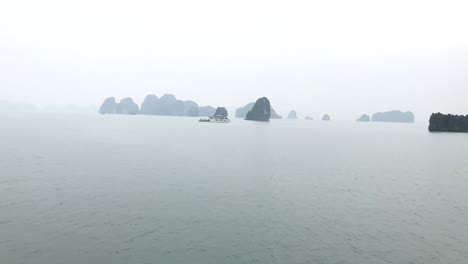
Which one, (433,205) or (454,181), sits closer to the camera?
(433,205)

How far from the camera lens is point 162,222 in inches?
1227

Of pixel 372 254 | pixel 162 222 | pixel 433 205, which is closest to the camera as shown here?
pixel 372 254

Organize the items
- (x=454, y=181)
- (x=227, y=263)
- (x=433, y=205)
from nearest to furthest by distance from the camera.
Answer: (x=227, y=263)
(x=433, y=205)
(x=454, y=181)

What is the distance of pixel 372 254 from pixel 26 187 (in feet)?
149

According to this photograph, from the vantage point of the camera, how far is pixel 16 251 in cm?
2383

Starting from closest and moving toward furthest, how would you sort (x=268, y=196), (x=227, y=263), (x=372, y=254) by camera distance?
(x=227, y=263)
(x=372, y=254)
(x=268, y=196)

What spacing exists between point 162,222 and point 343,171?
4381cm

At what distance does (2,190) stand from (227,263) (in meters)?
36.1

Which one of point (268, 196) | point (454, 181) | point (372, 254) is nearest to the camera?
point (372, 254)

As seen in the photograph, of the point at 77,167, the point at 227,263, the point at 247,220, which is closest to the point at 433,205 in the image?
the point at 247,220

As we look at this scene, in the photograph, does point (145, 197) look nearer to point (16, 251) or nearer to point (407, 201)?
point (16, 251)

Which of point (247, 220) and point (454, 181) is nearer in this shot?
point (247, 220)

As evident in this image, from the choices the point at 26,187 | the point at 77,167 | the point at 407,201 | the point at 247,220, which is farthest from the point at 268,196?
the point at 77,167

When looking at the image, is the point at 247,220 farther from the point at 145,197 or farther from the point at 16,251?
the point at 16,251
